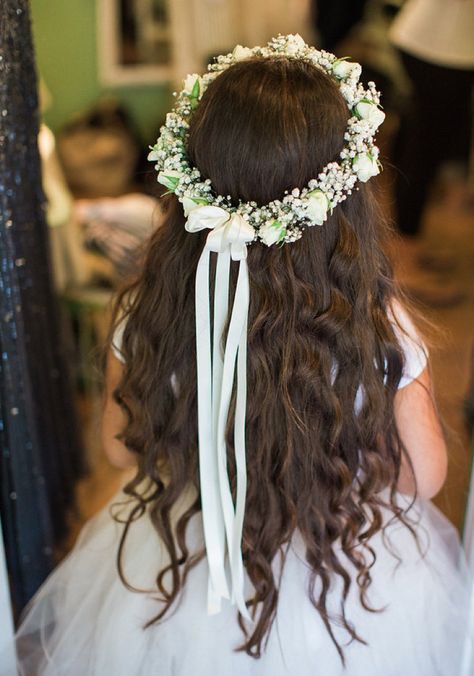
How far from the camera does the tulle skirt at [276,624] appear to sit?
98 cm

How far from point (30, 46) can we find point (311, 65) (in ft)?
1.69

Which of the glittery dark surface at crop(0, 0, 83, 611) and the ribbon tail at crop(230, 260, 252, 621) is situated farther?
the glittery dark surface at crop(0, 0, 83, 611)

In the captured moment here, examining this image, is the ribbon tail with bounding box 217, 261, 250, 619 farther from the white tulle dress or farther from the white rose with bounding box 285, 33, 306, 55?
the white rose with bounding box 285, 33, 306, 55

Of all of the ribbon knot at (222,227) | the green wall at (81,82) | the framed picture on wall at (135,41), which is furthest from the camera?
the framed picture on wall at (135,41)

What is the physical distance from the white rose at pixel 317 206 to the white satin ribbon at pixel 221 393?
66mm

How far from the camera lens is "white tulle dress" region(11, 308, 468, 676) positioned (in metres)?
0.98

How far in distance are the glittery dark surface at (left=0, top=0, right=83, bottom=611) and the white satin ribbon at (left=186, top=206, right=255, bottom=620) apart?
38 centimetres

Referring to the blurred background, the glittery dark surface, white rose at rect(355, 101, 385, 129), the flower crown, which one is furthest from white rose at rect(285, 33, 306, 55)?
the blurred background

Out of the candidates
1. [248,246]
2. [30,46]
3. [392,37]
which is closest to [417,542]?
[248,246]

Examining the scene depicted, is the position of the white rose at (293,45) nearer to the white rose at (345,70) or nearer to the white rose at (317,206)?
the white rose at (345,70)

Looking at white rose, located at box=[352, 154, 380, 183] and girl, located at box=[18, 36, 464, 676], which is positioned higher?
A: white rose, located at box=[352, 154, 380, 183]

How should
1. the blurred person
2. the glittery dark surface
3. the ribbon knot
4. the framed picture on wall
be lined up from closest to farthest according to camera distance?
the ribbon knot, the glittery dark surface, the blurred person, the framed picture on wall

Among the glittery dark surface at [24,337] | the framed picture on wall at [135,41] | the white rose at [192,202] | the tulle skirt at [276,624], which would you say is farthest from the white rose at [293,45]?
the framed picture on wall at [135,41]

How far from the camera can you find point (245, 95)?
0.81 m
